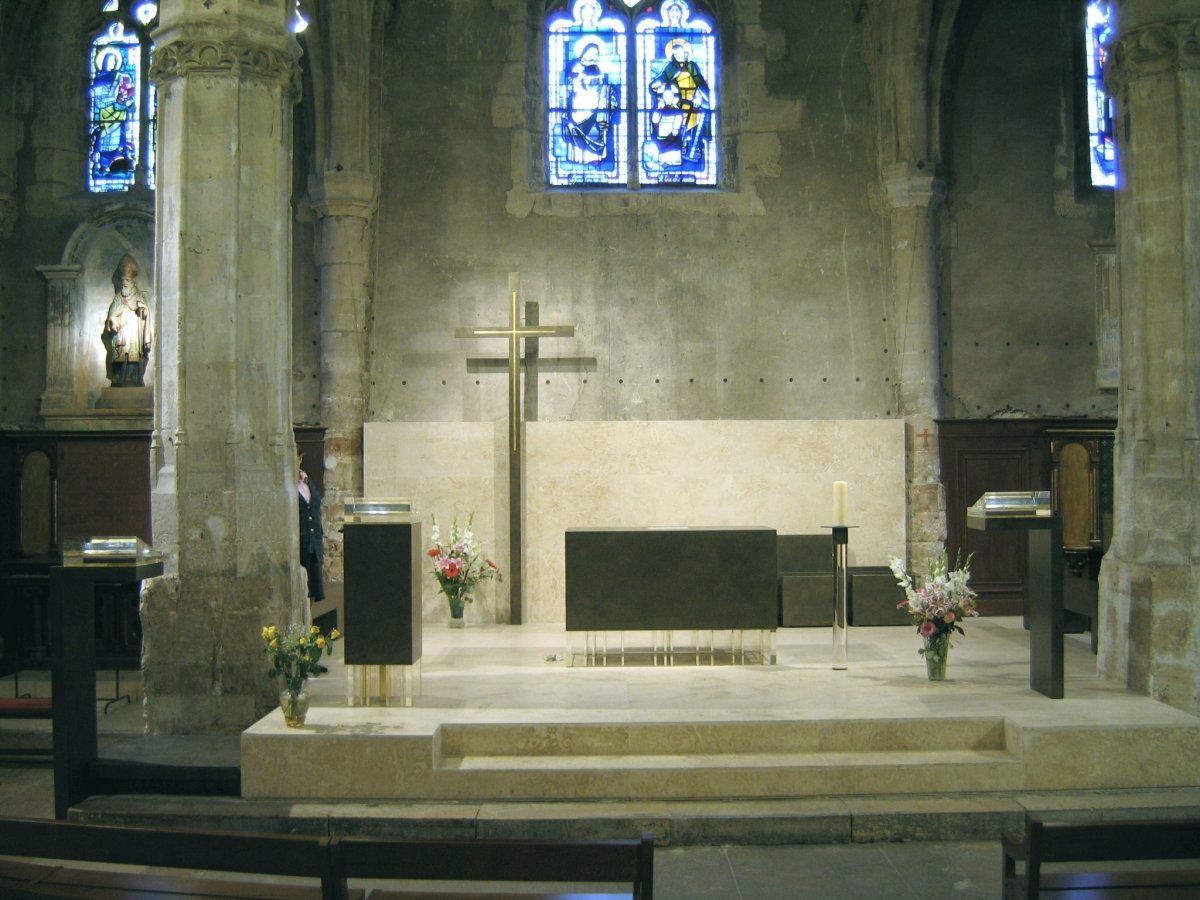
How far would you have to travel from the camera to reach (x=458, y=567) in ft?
33.2

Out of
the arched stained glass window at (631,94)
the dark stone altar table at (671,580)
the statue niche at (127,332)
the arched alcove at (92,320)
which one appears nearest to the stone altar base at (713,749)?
the dark stone altar table at (671,580)

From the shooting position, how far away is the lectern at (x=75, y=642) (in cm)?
609

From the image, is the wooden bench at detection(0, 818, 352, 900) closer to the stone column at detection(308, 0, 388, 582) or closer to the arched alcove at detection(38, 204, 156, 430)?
the stone column at detection(308, 0, 388, 582)

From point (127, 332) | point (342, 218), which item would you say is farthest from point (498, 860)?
point (127, 332)

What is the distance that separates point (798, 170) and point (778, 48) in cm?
136

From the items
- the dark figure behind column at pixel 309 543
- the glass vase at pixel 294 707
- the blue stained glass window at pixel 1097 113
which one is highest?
the blue stained glass window at pixel 1097 113

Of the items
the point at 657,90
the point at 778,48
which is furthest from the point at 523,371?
the point at 778,48

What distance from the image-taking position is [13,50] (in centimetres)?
1240

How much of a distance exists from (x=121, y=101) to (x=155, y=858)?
Answer: 1129 cm

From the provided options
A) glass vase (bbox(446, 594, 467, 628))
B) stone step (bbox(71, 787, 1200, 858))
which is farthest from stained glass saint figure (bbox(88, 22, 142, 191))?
stone step (bbox(71, 787, 1200, 858))

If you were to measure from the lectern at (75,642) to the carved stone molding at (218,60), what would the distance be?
9.98 ft

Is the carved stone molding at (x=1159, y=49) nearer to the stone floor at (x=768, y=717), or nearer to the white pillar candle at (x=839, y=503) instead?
the white pillar candle at (x=839, y=503)

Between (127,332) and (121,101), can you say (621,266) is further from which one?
(121,101)

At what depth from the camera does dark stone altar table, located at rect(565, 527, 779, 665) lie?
8.02m
